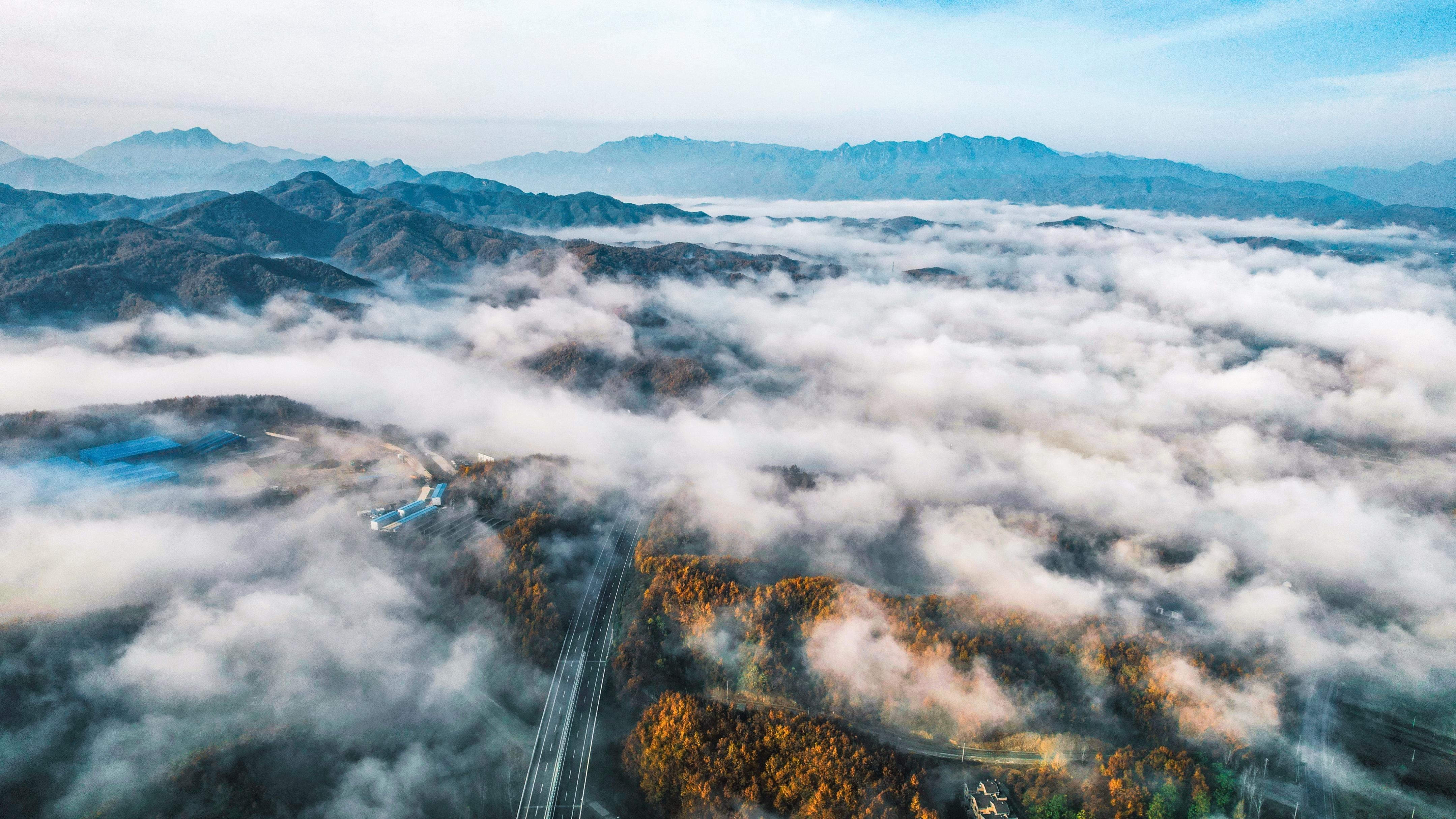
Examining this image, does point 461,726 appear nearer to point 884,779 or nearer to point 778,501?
point 884,779

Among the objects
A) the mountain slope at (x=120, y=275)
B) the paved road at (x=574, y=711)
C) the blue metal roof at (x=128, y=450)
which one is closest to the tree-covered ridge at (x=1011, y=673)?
the paved road at (x=574, y=711)

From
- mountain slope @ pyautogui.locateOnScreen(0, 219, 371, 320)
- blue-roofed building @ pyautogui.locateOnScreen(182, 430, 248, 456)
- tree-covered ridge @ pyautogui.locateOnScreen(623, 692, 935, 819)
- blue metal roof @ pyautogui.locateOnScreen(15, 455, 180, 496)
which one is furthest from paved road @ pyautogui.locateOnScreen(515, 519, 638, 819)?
mountain slope @ pyautogui.locateOnScreen(0, 219, 371, 320)

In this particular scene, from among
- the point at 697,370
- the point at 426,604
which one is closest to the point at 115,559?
the point at 426,604

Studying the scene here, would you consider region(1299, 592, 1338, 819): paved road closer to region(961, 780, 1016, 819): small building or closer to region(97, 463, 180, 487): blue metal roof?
region(961, 780, 1016, 819): small building

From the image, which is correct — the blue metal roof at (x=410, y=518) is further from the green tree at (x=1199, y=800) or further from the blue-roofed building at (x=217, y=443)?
the green tree at (x=1199, y=800)

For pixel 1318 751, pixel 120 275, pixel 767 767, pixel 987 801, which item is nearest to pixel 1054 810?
pixel 987 801

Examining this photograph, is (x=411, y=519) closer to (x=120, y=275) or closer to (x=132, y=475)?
(x=132, y=475)
